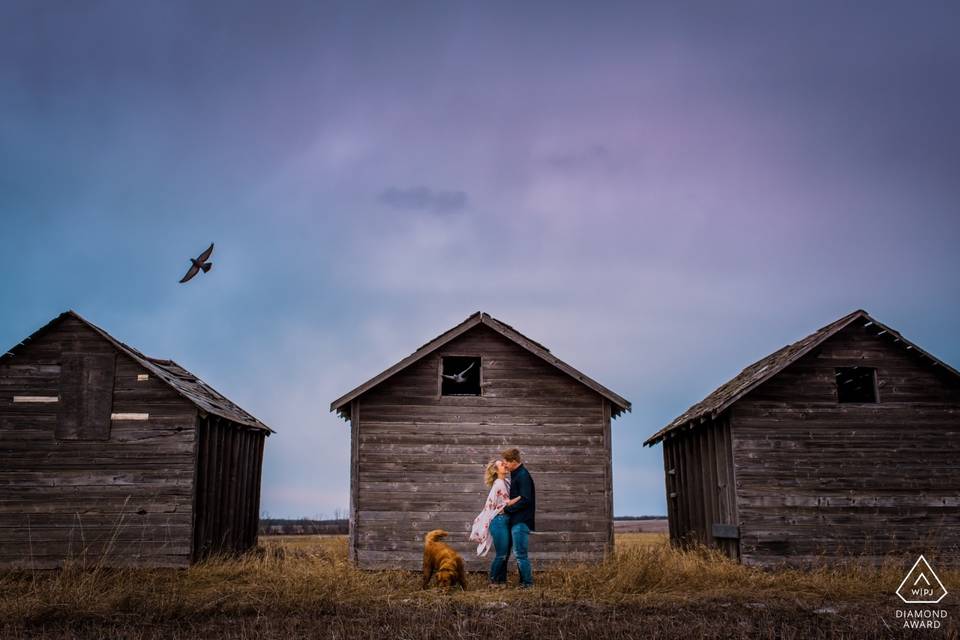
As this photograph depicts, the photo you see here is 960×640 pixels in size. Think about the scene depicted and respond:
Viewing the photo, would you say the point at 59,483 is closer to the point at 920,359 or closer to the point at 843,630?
the point at 843,630

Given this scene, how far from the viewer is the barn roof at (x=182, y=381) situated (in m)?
17.9

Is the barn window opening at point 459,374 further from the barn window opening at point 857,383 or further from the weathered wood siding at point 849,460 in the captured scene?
the barn window opening at point 857,383

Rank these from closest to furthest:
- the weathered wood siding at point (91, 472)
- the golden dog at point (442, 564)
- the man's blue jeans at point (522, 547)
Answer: the man's blue jeans at point (522, 547) < the golden dog at point (442, 564) < the weathered wood siding at point (91, 472)

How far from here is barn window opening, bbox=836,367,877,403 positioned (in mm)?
19312

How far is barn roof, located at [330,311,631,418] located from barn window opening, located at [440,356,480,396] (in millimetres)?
589

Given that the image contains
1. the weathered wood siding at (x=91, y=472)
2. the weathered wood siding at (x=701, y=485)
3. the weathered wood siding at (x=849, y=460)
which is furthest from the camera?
the weathered wood siding at (x=701, y=485)

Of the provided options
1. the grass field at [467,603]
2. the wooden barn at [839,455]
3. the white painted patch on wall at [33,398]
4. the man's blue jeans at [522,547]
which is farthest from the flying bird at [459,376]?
the white painted patch on wall at [33,398]

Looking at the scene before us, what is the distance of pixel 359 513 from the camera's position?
17.9 m

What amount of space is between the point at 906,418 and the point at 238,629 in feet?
51.6

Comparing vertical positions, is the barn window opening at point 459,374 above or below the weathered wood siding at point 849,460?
above

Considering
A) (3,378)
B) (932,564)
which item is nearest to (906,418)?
(932,564)

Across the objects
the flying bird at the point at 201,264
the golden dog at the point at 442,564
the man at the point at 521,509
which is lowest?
the golden dog at the point at 442,564

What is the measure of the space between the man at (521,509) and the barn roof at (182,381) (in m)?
7.75

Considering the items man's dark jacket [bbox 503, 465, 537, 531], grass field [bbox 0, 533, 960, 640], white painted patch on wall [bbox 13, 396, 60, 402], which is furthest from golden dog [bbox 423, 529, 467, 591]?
white painted patch on wall [bbox 13, 396, 60, 402]
